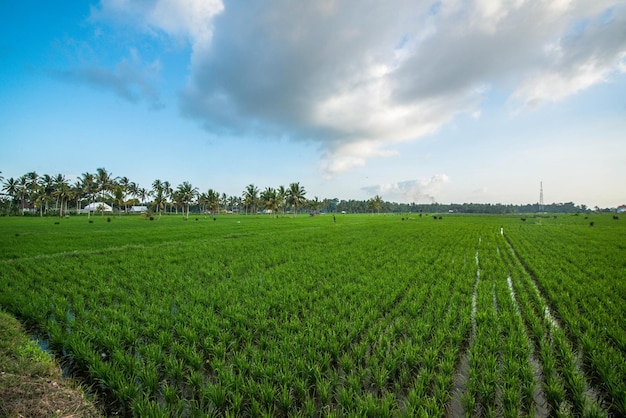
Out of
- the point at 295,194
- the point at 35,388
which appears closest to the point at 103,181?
the point at 295,194

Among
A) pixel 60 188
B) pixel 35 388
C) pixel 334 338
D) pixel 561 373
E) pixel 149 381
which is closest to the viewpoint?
pixel 35 388

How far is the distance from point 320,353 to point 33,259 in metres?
16.1

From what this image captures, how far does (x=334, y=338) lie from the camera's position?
16.6 feet

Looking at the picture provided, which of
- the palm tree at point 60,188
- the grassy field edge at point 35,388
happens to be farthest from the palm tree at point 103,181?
the grassy field edge at point 35,388

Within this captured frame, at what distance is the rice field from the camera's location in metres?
3.63

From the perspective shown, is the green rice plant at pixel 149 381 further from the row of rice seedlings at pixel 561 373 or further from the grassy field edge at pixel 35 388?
the row of rice seedlings at pixel 561 373

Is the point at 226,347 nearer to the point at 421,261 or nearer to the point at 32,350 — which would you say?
the point at 32,350

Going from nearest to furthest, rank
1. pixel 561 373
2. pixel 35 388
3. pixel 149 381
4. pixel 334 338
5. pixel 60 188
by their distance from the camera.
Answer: pixel 35 388 → pixel 149 381 → pixel 561 373 → pixel 334 338 → pixel 60 188

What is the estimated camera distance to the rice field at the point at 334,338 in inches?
143

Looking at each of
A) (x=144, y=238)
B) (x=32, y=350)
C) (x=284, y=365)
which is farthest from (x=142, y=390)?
(x=144, y=238)

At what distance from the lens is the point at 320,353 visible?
456 centimetres

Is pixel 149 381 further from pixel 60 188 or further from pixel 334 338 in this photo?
pixel 60 188

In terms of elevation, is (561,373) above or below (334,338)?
below

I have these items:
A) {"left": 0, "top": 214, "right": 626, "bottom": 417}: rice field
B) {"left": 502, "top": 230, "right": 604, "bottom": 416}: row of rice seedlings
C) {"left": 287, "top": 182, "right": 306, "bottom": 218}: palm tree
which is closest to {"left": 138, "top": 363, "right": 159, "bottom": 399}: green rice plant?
{"left": 0, "top": 214, "right": 626, "bottom": 417}: rice field
